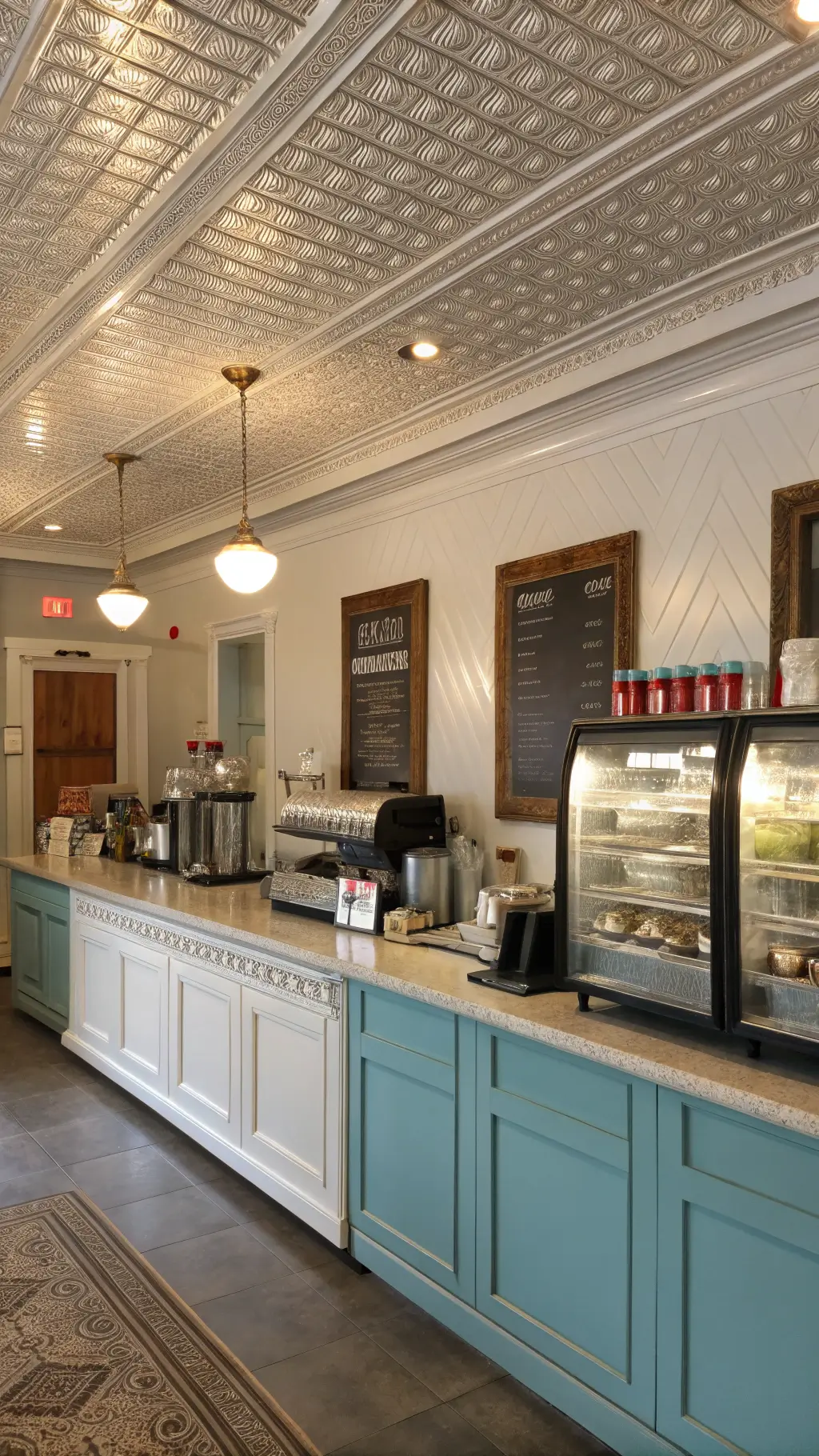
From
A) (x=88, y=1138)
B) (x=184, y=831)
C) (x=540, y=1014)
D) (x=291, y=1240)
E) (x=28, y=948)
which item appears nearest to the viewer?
(x=540, y=1014)

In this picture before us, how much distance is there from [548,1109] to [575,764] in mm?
886

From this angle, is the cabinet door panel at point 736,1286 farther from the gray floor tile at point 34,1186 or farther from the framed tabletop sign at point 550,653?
the gray floor tile at point 34,1186

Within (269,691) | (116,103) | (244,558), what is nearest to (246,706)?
(269,691)

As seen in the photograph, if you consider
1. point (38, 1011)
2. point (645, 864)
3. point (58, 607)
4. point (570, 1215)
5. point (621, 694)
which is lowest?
point (38, 1011)

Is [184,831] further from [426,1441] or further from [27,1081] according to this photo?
[426,1441]

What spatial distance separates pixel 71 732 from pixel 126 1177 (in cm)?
413

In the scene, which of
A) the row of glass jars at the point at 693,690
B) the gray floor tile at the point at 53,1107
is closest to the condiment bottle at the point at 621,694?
the row of glass jars at the point at 693,690

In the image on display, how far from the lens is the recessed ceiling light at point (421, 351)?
3.50 meters

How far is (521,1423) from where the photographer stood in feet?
7.82

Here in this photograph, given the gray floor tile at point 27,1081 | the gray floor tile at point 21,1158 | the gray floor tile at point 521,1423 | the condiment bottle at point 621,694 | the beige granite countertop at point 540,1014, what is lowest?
the gray floor tile at point 27,1081

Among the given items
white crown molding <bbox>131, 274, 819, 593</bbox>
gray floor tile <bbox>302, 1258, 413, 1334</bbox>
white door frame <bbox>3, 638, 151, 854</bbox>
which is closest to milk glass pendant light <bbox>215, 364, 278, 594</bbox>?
white crown molding <bbox>131, 274, 819, 593</bbox>

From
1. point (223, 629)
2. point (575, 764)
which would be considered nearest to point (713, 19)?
point (575, 764)

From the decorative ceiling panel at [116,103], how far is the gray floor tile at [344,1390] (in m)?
3.06

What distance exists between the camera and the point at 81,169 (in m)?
2.48
